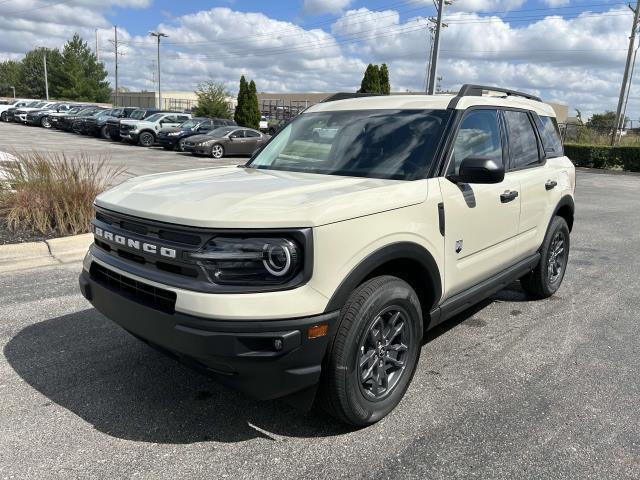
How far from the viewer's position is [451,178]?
11.2ft

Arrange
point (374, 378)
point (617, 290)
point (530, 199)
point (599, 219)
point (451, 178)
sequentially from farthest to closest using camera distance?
point (599, 219)
point (617, 290)
point (530, 199)
point (451, 178)
point (374, 378)

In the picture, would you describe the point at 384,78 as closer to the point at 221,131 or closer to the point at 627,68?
the point at 221,131

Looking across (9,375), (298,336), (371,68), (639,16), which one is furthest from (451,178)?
(639,16)

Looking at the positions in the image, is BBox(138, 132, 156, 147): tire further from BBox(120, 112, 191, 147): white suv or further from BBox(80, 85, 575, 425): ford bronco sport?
BBox(80, 85, 575, 425): ford bronco sport

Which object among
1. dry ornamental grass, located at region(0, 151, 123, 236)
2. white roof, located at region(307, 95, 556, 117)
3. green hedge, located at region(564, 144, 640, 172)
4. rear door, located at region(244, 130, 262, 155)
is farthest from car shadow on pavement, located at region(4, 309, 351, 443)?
green hedge, located at region(564, 144, 640, 172)

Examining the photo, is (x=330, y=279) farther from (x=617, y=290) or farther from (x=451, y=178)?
(x=617, y=290)

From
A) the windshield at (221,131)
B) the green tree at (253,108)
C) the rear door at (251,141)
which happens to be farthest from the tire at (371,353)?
the green tree at (253,108)

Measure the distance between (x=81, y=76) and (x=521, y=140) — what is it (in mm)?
77265

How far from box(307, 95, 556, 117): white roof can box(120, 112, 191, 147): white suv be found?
22.7 m

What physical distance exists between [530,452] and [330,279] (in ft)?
4.81

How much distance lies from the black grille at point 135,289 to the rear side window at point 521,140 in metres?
2.98

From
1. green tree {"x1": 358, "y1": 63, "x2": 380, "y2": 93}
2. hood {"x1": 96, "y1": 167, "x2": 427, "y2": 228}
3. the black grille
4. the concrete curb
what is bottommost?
the concrete curb

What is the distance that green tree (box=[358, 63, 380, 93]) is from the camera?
28531 mm

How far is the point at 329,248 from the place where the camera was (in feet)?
8.30
